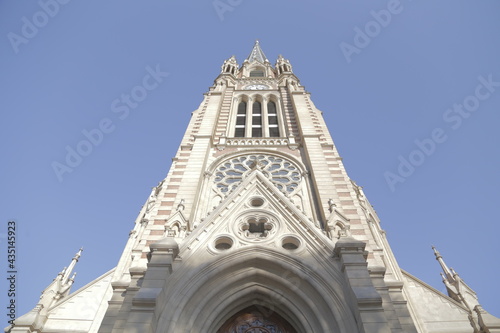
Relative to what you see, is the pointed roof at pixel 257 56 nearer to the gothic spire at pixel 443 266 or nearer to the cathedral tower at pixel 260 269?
the cathedral tower at pixel 260 269

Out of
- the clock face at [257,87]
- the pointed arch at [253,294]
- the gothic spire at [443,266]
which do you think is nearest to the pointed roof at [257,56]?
the clock face at [257,87]

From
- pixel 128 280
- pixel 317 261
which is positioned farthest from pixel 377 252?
pixel 128 280

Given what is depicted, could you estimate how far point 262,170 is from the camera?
57.1ft

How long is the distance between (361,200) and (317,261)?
752 centimetres

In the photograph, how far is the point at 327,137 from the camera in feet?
66.8

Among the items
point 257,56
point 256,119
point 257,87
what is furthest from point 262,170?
point 257,56

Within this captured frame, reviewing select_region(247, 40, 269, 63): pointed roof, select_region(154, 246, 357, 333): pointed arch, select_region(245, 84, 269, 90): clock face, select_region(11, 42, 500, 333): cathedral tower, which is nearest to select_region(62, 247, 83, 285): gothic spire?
select_region(11, 42, 500, 333): cathedral tower

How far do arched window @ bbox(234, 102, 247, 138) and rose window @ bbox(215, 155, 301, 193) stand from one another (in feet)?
14.4

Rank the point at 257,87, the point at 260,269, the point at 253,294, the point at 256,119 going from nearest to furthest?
the point at 253,294, the point at 260,269, the point at 256,119, the point at 257,87

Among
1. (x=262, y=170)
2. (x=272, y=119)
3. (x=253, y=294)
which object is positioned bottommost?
(x=253, y=294)

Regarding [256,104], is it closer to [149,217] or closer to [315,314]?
[149,217]

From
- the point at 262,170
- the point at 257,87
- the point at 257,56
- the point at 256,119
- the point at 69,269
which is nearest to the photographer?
the point at 69,269

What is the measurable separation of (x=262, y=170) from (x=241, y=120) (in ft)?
27.5

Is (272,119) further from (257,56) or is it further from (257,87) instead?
(257,56)
